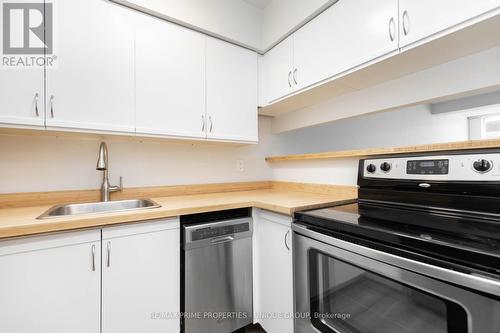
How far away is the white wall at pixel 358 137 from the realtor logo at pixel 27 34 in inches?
73.0

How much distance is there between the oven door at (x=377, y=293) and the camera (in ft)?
1.89

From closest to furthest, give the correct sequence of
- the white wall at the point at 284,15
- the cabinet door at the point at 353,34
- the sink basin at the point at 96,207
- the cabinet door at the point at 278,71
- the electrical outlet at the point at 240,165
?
1. the cabinet door at the point at 353,34
2. the sink basin at the point at 96,207
3. the white wall at the point at 284,15
4. the cabinet door at the point at 278,71
5. the electrical outlet at the point at 240,165

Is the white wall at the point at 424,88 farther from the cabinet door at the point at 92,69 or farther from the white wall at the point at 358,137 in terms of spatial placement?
the cabinet door at the point at 92,69

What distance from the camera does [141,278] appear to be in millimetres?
1112

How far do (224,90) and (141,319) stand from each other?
1549mm

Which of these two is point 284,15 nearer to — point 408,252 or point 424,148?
point 424,148

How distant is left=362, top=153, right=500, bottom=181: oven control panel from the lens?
90cm

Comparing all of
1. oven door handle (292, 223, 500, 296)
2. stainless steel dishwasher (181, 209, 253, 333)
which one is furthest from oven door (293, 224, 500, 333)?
stainless steel dishwasher (181, 209, 253, 333)

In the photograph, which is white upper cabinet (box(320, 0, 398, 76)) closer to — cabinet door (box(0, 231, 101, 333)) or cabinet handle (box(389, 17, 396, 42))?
cabinet handle (box(389, 17, 396, 42))

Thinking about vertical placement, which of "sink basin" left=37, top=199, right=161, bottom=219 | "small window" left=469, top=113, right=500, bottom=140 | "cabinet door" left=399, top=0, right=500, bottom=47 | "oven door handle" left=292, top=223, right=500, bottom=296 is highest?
"cabinet door" left=399, top=0, right=500, bottom=47

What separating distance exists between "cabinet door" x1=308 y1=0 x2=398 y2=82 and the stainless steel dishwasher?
1.13 metres

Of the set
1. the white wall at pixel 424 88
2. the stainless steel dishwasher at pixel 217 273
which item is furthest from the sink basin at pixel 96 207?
the white wall at pixel 424 88

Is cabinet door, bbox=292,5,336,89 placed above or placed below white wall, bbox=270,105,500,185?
above

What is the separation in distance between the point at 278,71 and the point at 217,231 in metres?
1.31
